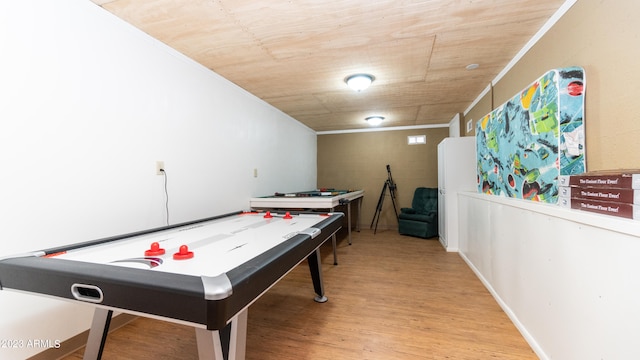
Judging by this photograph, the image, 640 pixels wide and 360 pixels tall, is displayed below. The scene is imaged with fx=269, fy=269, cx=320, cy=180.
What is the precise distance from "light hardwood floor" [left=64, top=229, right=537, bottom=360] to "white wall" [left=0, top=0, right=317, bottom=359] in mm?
626

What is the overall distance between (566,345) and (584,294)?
0.32 metres

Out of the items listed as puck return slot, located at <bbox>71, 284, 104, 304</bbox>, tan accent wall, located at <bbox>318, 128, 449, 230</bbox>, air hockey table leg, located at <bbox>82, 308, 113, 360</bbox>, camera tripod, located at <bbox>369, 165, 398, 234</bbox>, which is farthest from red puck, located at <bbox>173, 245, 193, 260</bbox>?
tan accent wall, located at <bbox>318, 128, 449, 230</bbox>

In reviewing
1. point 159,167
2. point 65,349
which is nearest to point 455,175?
point 159,167

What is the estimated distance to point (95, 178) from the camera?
69.9 inches

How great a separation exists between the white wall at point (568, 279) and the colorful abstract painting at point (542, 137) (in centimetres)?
19

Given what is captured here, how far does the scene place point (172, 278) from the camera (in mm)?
848

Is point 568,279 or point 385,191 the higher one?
point 385,191

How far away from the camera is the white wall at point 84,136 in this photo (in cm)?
142

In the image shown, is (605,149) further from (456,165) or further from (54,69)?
(54,69)

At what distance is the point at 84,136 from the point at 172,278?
1481 millimetres

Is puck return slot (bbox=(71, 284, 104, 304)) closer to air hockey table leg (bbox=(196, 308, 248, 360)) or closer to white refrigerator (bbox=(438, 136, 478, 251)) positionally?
air hockey table leg (bbox=(196, 308, 248, 360))

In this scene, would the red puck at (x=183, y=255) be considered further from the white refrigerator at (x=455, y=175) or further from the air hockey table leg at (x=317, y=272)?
the white refrigerator at (x=455, y=175)

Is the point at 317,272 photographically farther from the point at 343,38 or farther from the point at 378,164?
the point at 378,164

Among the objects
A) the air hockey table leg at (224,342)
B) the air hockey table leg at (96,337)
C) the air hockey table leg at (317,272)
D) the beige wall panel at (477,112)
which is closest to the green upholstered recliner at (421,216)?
the beige wall panel at (477,112)
